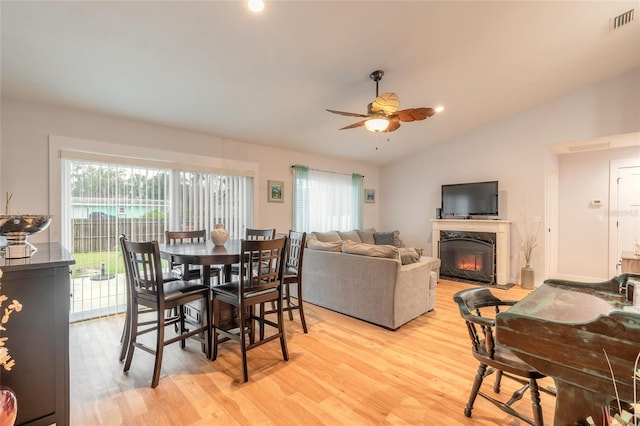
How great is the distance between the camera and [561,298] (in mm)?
1487

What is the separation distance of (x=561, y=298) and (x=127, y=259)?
9.25 ft

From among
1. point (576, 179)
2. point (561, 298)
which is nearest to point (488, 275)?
point (576, 179)

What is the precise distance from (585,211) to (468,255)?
2.10 meters

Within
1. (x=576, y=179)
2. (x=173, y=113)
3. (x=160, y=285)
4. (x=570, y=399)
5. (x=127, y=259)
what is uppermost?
(x=173, y=113)

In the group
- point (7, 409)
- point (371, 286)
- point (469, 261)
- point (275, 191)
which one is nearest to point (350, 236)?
point (275, 191)

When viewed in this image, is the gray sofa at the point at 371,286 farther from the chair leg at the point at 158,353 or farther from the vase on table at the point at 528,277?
the vase on table at the point at 528,277

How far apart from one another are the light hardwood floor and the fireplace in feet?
8.72

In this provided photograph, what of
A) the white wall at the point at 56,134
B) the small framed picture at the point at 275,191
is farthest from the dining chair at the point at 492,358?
the small framed picture at the point at 275,191

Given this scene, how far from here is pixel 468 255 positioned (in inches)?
214

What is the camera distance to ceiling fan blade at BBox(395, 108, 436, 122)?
114 inches

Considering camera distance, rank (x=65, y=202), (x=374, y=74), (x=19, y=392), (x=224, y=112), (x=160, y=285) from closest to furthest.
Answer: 1. (x=19, y=392)
2. (x=160, y=285)
3. (x=65, y=202)
4. (x=374, y=74)
5. (x=224, y=112)

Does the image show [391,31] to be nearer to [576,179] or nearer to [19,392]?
[19,392]

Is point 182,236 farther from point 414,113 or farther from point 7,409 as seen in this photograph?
point 414,113

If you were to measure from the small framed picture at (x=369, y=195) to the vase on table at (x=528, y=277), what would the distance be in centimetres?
333
